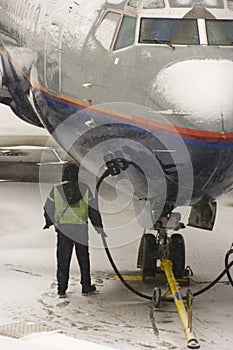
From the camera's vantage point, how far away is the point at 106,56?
8523 millimetres

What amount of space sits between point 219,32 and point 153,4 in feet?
2.31

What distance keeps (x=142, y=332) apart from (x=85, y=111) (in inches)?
87.5

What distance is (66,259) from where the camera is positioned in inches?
369

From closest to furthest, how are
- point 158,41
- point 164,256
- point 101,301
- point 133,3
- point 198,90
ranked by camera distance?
1. point 198,90
2. point 158,41
3. point 133,3
4. point 101,301
5. point 164,256

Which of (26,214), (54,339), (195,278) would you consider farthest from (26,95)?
(54,339)

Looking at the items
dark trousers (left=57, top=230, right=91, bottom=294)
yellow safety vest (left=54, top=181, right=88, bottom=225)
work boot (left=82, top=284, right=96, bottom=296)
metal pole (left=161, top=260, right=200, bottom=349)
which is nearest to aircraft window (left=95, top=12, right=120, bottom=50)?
yellow safety vest (left=54, top=181, right=88, bottom=225)

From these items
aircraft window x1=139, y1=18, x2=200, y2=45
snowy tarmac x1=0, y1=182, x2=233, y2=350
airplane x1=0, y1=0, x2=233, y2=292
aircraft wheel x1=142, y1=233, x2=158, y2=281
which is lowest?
snowy tarmac x1=0, y1=182, x2=233, y2=350

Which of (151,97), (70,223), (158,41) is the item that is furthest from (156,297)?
(158,41)

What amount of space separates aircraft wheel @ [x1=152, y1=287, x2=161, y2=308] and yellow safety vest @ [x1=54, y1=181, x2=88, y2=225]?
1085 millimetres

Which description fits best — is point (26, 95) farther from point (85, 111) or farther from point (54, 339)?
point (54, 339)

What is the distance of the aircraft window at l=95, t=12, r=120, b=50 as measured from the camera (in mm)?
8633

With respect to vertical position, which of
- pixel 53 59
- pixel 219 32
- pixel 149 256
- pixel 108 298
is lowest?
pixel 108 298

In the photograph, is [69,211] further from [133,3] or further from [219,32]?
[219,32]

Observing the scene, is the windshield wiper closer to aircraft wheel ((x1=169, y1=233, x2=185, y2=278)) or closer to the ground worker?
the ground worker
